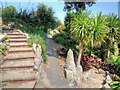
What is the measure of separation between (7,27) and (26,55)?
5.59 metres

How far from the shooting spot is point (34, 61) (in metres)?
8.45

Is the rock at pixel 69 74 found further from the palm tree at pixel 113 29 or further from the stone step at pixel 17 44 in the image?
the palm tree at pixel 113 29

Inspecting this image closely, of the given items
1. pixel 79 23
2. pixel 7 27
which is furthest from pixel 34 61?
pixel 7 27

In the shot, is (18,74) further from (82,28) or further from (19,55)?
(82,28)

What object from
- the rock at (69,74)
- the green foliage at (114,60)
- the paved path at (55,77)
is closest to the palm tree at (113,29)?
the green foliage at (114,60)

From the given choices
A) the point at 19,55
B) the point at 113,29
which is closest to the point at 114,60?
the point at 113,29

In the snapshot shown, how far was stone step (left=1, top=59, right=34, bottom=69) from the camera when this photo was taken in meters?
8.10

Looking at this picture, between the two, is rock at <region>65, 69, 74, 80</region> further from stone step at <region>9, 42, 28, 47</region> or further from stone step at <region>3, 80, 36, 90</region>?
stone step at <region>9, 42, 28, 47</region>

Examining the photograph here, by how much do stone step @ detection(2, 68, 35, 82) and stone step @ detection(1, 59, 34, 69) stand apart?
0.14 meters

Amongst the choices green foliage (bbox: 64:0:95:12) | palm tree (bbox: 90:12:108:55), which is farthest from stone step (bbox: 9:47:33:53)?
green foliage (bbox: 64:0:95:12)

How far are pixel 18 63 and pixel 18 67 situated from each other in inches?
15.2

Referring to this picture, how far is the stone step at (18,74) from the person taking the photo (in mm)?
7266

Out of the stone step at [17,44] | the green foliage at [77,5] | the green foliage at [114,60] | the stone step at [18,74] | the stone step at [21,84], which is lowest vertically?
the green foliage at [114,60]

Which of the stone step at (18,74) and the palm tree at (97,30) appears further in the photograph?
the palm tree at (97,30)
